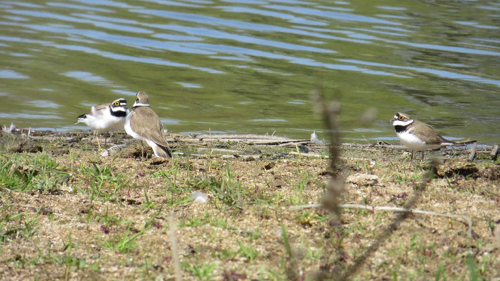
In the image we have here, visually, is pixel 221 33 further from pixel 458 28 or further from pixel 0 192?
pixel 0 192

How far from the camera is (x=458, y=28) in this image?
770 inches

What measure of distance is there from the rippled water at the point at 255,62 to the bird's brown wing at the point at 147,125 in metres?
2.98

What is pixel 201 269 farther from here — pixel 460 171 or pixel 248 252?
pixel 460 171

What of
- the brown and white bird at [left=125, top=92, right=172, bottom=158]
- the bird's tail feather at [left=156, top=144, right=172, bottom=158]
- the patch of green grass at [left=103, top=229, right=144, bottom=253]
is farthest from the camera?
the brown and white bird at [left=125, top=92, right=172, bottom=158]

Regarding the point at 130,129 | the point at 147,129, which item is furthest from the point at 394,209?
the point at 130,129

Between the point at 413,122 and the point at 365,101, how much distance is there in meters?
5.22

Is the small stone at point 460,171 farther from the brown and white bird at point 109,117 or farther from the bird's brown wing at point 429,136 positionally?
the brown and white bird at point 109,117

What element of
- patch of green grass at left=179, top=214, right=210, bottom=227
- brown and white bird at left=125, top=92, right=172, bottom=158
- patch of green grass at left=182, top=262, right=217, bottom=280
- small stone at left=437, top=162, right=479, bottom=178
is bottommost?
brown and white bird at left=125, top=92, right=172, bottom=158

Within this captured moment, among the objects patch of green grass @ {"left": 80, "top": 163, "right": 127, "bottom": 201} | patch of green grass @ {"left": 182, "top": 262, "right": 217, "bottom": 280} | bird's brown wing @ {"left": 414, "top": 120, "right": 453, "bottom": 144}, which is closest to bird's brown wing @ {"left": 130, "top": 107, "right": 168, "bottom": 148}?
patch of green grass @ {"left": 80, "top": 163, "right": 127, "bottom": 201}

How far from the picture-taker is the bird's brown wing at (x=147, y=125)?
7.71 metres

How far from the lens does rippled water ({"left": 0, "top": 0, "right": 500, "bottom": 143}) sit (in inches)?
485

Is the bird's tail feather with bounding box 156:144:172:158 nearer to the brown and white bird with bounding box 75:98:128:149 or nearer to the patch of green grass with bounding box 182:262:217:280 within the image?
the brown and white bird with bounding box 75:98:128:149

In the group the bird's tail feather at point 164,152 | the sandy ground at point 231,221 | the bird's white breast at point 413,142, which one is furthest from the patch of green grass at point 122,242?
the bird's white breast at point 413,142

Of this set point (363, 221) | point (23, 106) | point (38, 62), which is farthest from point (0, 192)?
point (38, 62)
